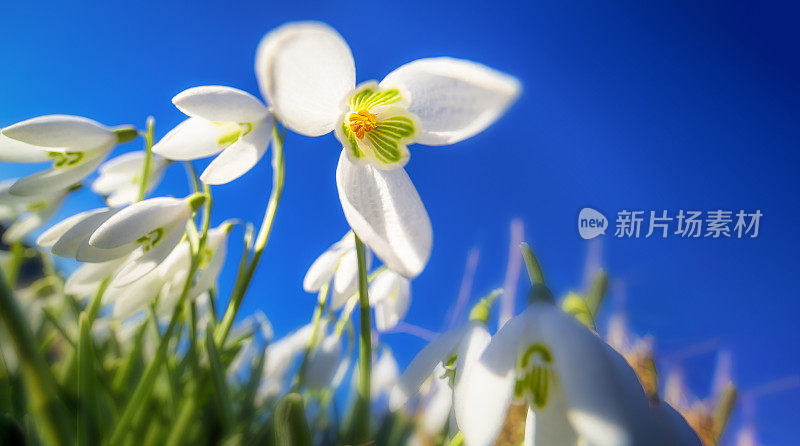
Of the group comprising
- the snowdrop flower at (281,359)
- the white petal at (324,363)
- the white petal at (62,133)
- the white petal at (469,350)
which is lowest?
the snowdrop flower at (281,359)

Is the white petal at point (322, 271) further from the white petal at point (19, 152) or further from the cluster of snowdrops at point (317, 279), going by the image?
the white petal at point (19, 152)

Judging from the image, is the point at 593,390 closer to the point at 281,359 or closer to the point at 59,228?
the point at 59,228

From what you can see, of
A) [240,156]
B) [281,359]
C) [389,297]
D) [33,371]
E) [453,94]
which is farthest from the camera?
[281,359]

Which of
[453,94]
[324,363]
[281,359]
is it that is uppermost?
[453,94]

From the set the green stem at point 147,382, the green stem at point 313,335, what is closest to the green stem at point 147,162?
the green stem at point 147,382

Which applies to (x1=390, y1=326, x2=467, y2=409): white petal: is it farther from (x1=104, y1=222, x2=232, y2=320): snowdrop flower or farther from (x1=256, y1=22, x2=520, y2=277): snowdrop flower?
(x1=104, y1=222, x2=232, y2=320): snowdrop flower

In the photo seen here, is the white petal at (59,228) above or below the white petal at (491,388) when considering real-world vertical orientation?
above

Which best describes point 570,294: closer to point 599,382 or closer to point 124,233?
point 599,382

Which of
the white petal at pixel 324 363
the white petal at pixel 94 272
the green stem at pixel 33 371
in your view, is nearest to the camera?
the green stem at pixel 33 371

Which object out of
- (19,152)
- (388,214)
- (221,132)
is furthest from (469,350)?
(19,152)
